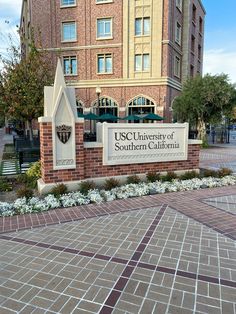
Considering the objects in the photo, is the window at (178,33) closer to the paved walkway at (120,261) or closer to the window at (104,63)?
the window at (104,63)

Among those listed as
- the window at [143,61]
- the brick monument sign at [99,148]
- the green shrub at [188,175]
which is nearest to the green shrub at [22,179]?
the brick monument sign at [99,148]

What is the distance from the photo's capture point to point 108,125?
7.05 meters

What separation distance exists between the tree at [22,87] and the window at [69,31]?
43.6ft

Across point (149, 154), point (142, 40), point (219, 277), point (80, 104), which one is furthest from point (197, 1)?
point (219, 277)

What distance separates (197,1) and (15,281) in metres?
35.6

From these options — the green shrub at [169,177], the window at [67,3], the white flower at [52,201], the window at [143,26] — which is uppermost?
the window at [67,3]

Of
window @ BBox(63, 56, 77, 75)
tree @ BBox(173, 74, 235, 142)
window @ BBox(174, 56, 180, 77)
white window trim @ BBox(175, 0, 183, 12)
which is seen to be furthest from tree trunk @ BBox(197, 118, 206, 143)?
white window trim @ BBox(175, 0, 183, 12)

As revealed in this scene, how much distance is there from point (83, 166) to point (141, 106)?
1827 cm

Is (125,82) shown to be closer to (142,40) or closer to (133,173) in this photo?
(142,40)

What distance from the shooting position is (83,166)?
22.4 feet

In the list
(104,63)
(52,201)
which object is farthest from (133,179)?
(104,63)

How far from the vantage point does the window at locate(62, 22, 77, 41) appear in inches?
972

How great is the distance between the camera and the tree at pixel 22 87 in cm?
1223

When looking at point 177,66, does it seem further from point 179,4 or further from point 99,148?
point 99,148
